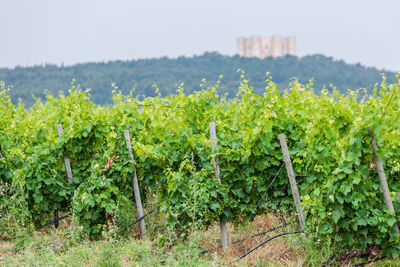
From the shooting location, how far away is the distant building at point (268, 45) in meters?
62.8

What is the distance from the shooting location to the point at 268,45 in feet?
211

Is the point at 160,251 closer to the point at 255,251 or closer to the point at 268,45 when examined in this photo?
the point at 255,251

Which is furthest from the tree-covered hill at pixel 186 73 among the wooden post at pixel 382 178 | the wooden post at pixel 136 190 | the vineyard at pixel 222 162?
the wooden post at pixel 382 178

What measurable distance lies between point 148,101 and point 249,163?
182cm

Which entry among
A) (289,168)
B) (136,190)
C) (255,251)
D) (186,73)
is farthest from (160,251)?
(186,73)

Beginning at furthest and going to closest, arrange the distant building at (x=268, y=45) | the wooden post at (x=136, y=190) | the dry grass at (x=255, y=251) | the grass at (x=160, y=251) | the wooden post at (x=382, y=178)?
the distant building at (x=268, y=45) < the wooden post at (x=136, y=190) < the dry grass at (x=255, y=251) < the grass at (x=160, y=251) < the wooden post at (x=382, y=178)

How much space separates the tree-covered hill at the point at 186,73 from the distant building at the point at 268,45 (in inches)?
865

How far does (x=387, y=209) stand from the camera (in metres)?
4.08

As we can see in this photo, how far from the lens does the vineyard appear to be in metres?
4.03

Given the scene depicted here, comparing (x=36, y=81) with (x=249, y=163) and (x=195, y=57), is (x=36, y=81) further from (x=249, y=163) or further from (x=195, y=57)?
(x=249, y=163)

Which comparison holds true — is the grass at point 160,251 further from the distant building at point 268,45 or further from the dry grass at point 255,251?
the distant building at point 268,45

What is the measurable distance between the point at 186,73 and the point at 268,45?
35071 mm

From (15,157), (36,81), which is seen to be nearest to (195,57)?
(36,81)

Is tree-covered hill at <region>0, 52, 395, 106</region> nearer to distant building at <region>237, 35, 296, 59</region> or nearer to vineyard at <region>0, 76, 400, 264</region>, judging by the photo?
vineyard at <region>0, 76, 400, 264</region>
